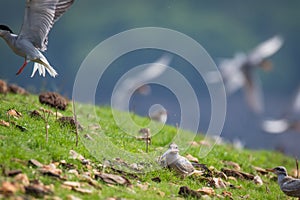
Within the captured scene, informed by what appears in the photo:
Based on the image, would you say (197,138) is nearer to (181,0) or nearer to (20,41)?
(20,41)

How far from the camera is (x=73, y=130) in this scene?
333 inches

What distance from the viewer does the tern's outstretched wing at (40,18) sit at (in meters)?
7.97

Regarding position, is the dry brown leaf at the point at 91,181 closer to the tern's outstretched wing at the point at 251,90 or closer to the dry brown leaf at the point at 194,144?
the dry brown leaf at the point at 194,144

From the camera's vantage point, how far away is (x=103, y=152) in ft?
25.6

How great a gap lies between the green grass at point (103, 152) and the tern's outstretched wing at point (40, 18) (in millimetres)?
1245

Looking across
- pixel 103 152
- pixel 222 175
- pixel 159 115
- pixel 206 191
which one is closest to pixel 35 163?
pixel 103 152

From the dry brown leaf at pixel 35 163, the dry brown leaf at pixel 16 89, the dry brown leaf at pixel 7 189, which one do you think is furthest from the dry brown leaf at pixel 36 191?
the dry brown leaf at pixel 16 89

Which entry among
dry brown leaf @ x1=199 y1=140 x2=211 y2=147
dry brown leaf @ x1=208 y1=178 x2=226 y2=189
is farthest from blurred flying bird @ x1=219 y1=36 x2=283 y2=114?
dry brown leaf @ x1=208 y1=178 x2=226 y2=189

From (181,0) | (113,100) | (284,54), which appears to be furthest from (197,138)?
(181,0)

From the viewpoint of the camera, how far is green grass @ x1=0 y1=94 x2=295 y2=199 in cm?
641

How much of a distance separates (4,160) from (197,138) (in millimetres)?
5921

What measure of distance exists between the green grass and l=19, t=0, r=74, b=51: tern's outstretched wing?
1.25 m

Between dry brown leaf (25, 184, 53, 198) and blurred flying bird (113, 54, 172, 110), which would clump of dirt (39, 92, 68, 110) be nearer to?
blurred flying bird (113, 54, 172, 110)

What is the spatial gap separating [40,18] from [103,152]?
2316 mm
